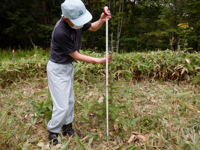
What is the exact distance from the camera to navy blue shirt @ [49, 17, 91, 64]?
1.31 meters

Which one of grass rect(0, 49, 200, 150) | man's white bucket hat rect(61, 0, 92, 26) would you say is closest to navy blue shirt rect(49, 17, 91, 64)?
man's white bucket hat rect(61, 0, 92, 26)

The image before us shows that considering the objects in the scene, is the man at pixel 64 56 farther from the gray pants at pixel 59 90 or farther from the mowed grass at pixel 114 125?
the mowed grass at pixel 114 125

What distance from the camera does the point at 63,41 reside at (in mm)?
1309

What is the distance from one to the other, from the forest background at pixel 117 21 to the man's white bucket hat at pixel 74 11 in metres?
5.45

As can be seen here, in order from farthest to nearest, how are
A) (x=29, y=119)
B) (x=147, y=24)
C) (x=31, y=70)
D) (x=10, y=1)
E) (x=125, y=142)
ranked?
(x=147, y=24)
(x=10, y=1)
(x=31, y=70)
(x=29, y=119)
(x=125, y=142)

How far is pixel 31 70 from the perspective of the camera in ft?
9.82

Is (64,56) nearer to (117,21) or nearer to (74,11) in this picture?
(74,11)

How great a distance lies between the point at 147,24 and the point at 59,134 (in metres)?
8.41

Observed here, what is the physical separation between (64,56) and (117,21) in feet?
23.3

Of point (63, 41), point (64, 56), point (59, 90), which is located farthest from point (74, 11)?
point (59, 90)

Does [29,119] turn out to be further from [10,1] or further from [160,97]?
[10,1]

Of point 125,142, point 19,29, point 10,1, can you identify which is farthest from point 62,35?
point 10,1

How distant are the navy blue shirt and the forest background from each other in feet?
17.6

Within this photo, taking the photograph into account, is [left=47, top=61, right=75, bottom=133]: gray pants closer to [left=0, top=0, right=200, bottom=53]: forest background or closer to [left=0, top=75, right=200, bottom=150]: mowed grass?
[left=0, top=75, right=200, bottom=150]: mowed grass
